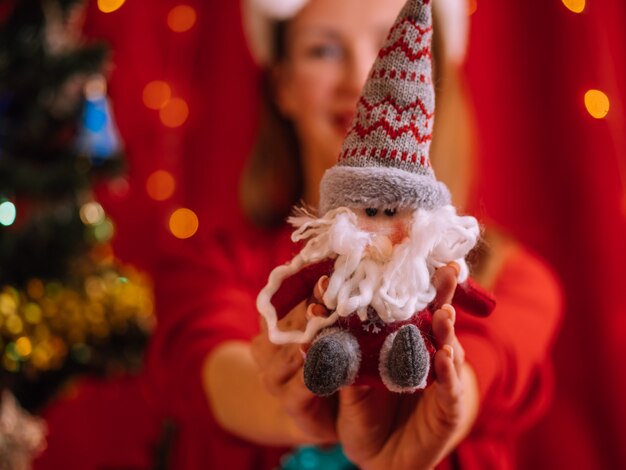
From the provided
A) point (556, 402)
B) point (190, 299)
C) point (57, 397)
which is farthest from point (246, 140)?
point (556, 402)

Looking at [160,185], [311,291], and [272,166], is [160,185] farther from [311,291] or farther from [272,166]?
[311,291]

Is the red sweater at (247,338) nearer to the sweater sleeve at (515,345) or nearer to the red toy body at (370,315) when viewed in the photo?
the sweater sleeve at (515,345)

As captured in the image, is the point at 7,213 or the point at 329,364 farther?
the point at 7,213

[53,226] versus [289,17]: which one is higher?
[289,17]

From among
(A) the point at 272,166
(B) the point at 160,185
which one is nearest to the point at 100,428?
(B) the point at 160,185

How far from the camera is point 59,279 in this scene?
38.9 inches

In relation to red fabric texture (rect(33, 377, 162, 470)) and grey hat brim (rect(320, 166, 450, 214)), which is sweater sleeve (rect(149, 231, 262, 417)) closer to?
red fabric texture (rect(33, 377, 162, 470))

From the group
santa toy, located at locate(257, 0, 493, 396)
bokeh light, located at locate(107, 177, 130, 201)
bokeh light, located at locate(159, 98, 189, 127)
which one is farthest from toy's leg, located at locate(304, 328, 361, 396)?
bokeh light, located at locate(107, 177, 130, 201)

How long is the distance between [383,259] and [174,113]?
0.90 m

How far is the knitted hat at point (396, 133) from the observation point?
408 mm

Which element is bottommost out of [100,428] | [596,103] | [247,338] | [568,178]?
[100,428]

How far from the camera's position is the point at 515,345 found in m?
0.67

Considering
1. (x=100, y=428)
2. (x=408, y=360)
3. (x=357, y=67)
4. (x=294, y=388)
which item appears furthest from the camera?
(x=100, y=428)

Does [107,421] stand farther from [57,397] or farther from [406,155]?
[406,155]
